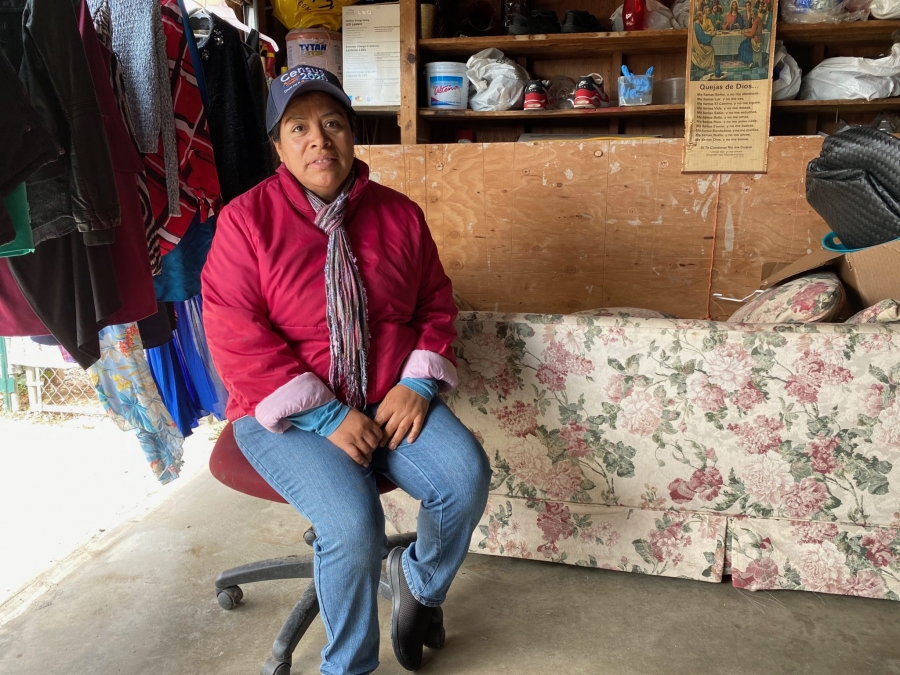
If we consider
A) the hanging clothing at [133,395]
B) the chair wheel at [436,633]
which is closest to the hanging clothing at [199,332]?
the hanging clothing at [133,395]

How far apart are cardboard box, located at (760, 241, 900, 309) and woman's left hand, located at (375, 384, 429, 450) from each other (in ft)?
3.84

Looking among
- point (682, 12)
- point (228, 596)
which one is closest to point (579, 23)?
point (682, 12)

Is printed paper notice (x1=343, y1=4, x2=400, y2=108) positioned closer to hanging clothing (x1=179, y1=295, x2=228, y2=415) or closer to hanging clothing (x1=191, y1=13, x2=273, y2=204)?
hanging clothing (x1=191, y1=13, x2=273, y2=204)

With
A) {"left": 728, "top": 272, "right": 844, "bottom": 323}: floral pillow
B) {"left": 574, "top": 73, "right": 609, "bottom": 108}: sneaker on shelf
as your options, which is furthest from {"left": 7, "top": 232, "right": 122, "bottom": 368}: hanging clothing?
Result: {"left": 574, "top": 73, "right": 609, "bottom": 108}: sneaker on shelf

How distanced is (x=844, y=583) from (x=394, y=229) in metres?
1.40

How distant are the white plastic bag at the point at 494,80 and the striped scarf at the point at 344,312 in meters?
1.97

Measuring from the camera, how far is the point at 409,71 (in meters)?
3.14

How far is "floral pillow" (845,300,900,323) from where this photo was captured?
151 centimetres

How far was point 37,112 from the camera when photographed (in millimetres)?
1131

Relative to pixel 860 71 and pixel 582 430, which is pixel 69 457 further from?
pixel 860 71

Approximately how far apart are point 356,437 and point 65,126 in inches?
30.8

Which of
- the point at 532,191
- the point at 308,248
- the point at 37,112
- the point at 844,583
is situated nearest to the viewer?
the point at 37,112

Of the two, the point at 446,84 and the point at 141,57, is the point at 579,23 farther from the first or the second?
the point at 141,57

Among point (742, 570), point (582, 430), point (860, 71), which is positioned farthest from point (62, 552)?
point (860, 71)
